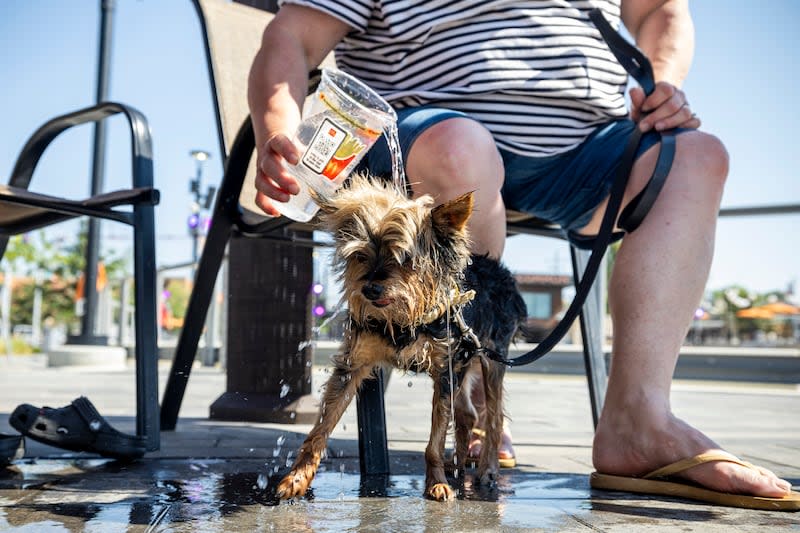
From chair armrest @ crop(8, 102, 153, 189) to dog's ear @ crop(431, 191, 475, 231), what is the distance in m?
1.35

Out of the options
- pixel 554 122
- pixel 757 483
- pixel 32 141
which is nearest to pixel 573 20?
pixel 554 122

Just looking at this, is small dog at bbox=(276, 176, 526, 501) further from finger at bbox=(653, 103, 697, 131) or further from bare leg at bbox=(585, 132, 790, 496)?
finger at bbox=(653, 103, 697, 131)

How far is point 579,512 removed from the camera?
79.1 inches

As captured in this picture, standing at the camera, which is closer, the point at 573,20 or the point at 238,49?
the point at 573,20

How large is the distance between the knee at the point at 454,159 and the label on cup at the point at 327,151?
1.06ft

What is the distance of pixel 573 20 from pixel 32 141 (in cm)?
235

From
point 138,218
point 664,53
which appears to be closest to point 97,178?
point 138,218

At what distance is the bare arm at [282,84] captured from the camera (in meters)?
2.19

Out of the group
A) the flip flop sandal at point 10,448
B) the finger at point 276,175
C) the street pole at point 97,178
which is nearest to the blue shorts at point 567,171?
the finger at point 276,175

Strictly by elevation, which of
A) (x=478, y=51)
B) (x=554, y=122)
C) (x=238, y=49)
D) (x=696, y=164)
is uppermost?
(x=238, y=49)

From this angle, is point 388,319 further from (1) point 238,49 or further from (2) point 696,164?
(1) point 238,49

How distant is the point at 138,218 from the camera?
A: 284 cm

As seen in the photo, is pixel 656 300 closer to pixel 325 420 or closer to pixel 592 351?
pixel 325 420

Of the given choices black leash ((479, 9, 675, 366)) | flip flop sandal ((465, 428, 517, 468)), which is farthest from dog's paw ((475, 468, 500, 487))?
black leash ((479, 9, 675, 366))
